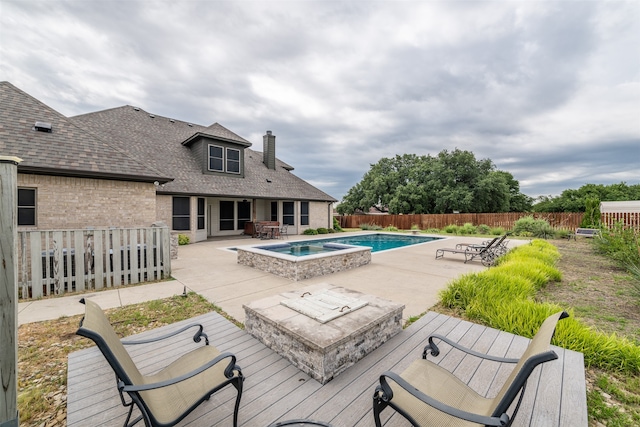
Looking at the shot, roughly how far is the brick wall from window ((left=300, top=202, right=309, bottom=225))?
11.4 metres

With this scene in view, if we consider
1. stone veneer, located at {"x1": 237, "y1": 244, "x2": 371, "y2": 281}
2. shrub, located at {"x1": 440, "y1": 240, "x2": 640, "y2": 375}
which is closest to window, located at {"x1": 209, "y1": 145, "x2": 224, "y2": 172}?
stone veneer, located at {"x1": 237, "y1": 244, "x2": 371, "y2": 281}

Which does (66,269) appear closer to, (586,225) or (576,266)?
(576,266)

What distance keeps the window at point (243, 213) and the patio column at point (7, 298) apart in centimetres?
1713

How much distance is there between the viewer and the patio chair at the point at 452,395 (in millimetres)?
1302

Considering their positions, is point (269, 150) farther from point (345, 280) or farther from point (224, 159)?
point (345, 280)

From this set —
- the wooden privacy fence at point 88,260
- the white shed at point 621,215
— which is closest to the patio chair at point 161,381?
the wooden privacy fence at point 88,260

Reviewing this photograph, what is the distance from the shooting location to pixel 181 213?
1359 centimetres

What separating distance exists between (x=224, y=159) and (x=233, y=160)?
0.64 m

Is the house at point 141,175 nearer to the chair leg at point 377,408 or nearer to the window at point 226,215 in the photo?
the window at point 226,215

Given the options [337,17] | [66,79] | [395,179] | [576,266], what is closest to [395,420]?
[576,266]

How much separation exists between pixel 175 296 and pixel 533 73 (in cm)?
1549

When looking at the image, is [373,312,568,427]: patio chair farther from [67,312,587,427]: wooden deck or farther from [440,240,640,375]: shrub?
[440,240,640,375]: shrub

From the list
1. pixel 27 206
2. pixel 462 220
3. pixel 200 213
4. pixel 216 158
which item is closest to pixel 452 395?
pixel 27 206

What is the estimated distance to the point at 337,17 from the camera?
8.55 metres
